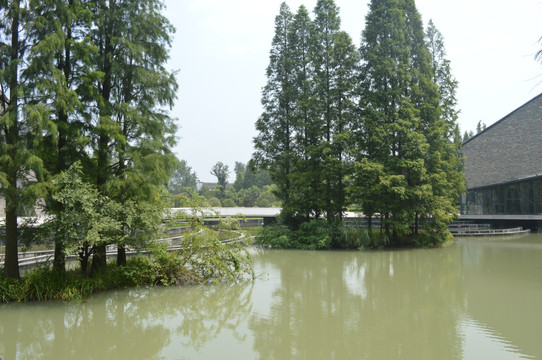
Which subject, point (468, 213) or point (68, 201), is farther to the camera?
point (468, 213)

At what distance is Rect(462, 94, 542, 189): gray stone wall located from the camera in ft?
120

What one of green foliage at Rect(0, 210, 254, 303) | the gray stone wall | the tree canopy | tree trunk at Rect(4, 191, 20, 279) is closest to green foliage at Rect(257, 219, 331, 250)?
the tree canopy

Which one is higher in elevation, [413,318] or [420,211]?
[420,211]

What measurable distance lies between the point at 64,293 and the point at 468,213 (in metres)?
39.4

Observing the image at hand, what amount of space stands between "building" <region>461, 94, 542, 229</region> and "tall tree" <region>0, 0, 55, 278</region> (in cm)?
3517

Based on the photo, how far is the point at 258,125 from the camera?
27547mm

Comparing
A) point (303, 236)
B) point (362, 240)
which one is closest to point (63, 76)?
point (303, 236)

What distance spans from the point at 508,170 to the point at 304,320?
3598 centimetres

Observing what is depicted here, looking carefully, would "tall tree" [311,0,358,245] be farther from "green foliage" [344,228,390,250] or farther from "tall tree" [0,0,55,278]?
"tall tree" [0,0,55,278]

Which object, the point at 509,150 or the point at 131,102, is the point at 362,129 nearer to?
the point at 131,102

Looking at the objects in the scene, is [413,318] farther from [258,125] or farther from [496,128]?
[496,128]

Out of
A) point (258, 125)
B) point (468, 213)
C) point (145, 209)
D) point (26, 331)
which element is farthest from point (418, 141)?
point (468, 213)

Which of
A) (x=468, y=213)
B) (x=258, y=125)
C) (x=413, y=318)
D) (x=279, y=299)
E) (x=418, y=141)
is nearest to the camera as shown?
(x=413, y=318)

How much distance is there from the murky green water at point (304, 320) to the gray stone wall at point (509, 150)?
84.3 ft
